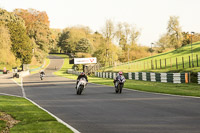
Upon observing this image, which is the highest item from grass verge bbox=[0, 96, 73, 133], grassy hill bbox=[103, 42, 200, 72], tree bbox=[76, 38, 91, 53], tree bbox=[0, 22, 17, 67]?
tree bbox=[76, 38, 91, 53]

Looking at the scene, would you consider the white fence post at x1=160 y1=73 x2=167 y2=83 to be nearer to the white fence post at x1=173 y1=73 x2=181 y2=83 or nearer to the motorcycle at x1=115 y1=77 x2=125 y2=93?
the white fence post at x1=173 y1=73 x2=181 y2=83

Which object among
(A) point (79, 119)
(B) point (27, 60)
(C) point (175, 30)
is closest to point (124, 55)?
(C) point (175, 30)

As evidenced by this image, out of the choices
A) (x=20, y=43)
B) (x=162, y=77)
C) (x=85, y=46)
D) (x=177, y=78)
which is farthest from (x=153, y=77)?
(x=85, y=46)

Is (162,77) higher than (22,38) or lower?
lower

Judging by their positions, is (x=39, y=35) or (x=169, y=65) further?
(x=39, y=35)

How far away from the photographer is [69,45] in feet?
487

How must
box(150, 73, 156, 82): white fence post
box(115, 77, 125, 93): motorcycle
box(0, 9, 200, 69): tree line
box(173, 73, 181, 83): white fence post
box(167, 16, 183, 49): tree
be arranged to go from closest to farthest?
box(115, 77, 125, 93): motorcycle < box(173, 73, 181, 83): white fence post < box(150, 73, 156, 82): white fence post < box(0, 9, 200, 69): tree line < box(167, 16, 183, 49): tree

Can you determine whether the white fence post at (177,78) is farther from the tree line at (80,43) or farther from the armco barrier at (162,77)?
the tree line at (80,43)

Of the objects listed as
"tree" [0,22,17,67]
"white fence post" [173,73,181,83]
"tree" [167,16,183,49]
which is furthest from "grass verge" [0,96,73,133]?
"tree" [167,16,183,49]

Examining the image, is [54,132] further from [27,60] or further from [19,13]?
[19,13]

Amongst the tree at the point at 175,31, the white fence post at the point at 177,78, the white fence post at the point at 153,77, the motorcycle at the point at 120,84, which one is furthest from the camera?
the tree at the point at 175,31

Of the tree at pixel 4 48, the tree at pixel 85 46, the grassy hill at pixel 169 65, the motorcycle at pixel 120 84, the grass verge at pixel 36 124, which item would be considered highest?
the tree at pixel 85 46

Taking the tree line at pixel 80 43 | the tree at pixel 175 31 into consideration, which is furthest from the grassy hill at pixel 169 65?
the tree at pixel 175 31

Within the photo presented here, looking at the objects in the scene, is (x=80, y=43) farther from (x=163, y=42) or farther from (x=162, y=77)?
(x=162, y=77)
